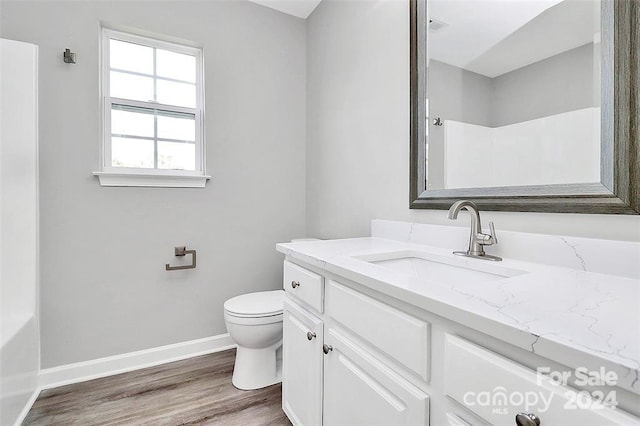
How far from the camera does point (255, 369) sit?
72.1 inches

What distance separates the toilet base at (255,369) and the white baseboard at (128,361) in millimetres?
461

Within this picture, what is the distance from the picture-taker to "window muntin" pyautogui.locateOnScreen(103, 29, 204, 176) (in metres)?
2.03

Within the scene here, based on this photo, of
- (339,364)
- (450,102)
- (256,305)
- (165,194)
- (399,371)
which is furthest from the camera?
(165,194)

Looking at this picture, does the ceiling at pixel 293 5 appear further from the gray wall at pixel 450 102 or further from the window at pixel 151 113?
the gray wall at pixel 450 102

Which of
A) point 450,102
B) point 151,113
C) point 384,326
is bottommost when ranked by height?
point 384,326

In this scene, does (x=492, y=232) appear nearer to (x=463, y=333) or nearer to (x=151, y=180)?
(x=463, y=333)

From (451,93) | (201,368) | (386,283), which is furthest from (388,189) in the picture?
(201,368)

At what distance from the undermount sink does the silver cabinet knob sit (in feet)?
1.64

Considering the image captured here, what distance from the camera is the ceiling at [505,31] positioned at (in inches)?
39.1

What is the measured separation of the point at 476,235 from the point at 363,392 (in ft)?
2.22

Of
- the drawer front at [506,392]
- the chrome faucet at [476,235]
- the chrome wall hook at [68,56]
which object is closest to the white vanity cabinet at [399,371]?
the drawer front at [506,392]

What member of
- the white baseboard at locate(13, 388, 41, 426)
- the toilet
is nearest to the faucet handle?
the toilet

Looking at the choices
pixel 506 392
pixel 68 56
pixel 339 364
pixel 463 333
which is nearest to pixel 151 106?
pixel 68 56

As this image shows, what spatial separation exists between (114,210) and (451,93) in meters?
2.06
